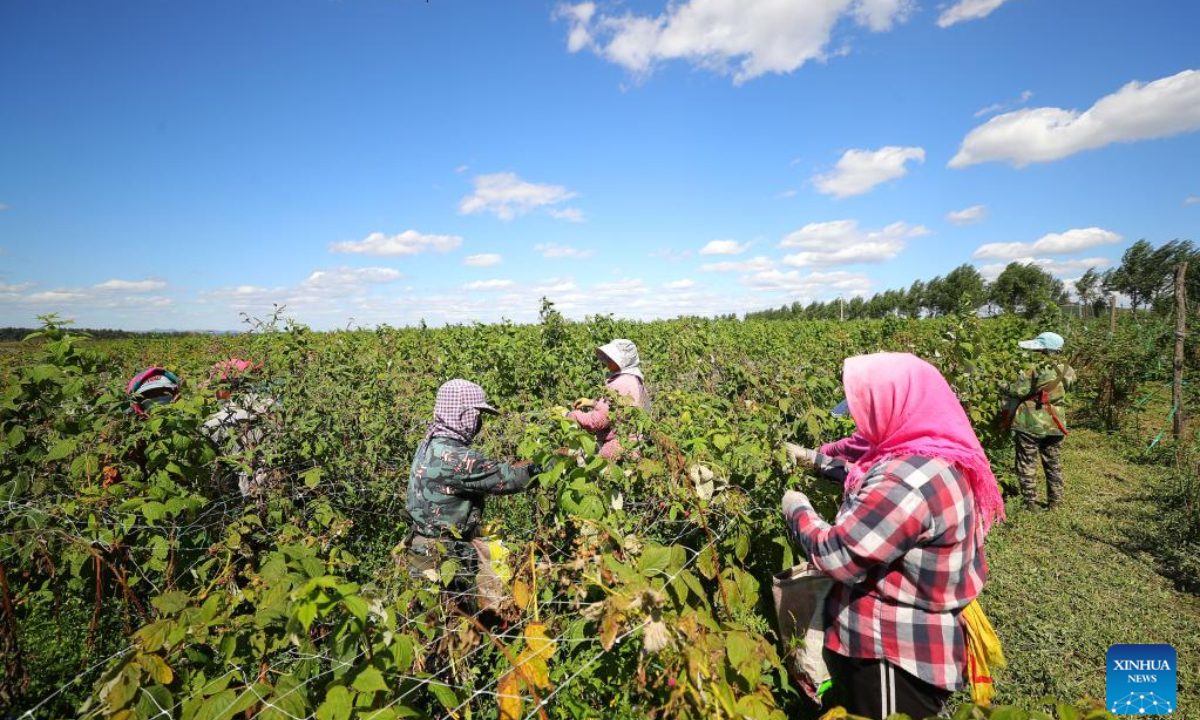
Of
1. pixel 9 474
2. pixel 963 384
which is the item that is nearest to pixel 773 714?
pixel 9 474

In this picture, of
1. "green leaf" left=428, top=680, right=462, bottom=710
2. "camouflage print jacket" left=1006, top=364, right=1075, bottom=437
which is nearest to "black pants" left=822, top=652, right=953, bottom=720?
"green leaf" left=428, top=680, right=462, bottom=710

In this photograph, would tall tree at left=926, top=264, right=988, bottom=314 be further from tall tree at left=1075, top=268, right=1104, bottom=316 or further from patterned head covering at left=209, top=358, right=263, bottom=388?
patterned head covering at left=209, top=358, right=263, bottom=388

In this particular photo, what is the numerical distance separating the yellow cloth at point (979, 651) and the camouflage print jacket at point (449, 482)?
6.32ft

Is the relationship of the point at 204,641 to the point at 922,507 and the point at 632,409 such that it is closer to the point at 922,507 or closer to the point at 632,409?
the point at 632,409

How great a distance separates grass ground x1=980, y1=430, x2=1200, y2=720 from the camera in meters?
3.08

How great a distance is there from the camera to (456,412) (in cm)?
281

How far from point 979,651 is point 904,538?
59cm

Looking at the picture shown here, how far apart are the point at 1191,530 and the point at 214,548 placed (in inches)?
281

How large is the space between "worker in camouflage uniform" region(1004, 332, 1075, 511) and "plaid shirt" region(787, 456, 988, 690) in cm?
470

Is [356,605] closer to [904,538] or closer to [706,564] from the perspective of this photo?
[706,564]

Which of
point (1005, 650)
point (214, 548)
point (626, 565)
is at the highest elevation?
point (626, 565)

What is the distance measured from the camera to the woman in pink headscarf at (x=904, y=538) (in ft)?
4.69

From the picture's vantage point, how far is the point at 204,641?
1.37m

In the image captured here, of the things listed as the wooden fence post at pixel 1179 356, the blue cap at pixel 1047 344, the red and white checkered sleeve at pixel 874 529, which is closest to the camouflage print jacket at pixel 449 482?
the red and white checkered sleeve at pixel 874 529
